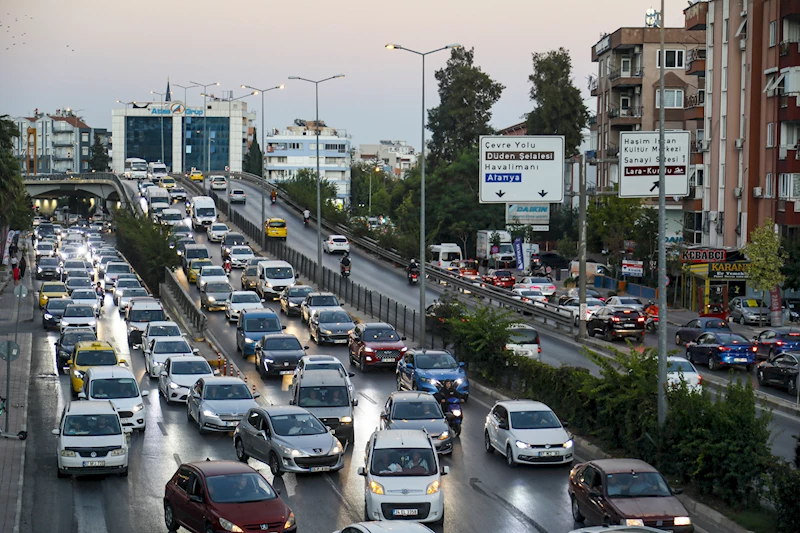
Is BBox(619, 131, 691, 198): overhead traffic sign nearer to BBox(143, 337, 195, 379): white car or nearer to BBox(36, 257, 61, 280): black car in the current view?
BBox(143, 337, 195, 379): white car

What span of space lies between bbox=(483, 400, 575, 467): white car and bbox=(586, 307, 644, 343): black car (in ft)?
69.5

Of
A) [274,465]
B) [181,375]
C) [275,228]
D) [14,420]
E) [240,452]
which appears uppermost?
[275,228]

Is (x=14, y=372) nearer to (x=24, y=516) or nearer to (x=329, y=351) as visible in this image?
(x=329, y=351)

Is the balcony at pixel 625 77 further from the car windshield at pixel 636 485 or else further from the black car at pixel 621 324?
the car windshield at pixel 636 485

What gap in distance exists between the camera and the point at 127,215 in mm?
86812

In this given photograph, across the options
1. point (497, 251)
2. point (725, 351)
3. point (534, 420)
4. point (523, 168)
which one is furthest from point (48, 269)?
point (534, 420)

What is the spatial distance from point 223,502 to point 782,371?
21.9 metres

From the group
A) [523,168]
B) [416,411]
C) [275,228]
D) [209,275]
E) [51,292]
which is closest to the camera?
[416,411]

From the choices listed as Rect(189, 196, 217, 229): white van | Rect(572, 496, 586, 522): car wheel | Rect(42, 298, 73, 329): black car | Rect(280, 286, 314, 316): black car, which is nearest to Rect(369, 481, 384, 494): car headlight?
Rect(572, 496, 586, 522): car wheel

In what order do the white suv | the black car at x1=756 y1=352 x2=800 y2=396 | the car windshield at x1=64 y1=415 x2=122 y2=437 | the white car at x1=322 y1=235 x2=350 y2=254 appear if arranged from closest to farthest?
the white suv → the car windshield at x1=64 y1=415 x2=122 y2=437 → the black car at x1=756 y1=352 x2=800 y2=396 → the white car at x1=322 y1=235 x2=350 y2=254

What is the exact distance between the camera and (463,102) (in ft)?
362

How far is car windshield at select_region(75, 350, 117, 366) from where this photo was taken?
112ft

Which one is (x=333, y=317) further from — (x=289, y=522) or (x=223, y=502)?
(x=289, y=522)

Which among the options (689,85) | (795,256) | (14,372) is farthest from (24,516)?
(689,85)
